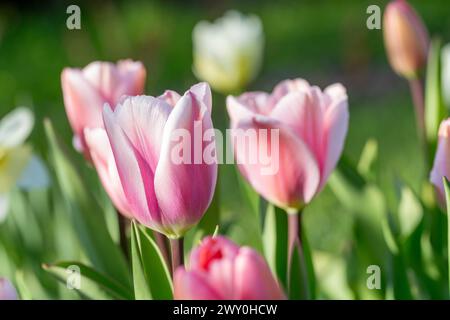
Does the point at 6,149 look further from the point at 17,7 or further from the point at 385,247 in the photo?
the point at 17,7

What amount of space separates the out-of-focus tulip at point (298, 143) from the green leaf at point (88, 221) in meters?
0.14

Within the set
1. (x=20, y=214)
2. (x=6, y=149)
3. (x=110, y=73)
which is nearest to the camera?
(x=110, y=73)

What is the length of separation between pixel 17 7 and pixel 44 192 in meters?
3.00

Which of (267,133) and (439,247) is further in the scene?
(439,247)

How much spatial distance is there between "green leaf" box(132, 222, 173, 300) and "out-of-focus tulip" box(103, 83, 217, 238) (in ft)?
0.08

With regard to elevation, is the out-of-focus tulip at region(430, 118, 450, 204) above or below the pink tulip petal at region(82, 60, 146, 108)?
below

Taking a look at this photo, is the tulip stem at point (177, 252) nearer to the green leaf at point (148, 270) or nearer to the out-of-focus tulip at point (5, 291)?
the green leaf at point (148, 270)

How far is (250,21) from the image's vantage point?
4.98 ft

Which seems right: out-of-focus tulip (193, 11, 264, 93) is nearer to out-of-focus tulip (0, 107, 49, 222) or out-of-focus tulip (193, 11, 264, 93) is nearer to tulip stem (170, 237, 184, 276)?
out-of-focus tulip (0, 107, 49, 222)

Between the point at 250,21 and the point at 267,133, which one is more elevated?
the point at 250,21

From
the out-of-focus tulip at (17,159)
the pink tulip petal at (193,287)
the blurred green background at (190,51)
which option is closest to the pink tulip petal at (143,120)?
the pink tulip petal at (193,287)

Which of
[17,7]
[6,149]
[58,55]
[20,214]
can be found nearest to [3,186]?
[6,149]

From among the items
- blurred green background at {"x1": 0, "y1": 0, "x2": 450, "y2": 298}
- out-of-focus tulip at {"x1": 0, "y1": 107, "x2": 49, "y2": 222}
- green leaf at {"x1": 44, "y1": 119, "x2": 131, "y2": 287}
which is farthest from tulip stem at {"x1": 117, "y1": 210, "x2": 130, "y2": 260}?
blurred green background at {"x1": 0, "y1": 0, "x2": 450, "y2": 298}

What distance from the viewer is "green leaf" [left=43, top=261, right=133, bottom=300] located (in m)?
0.64
